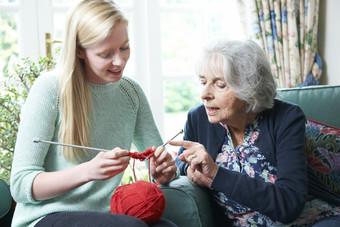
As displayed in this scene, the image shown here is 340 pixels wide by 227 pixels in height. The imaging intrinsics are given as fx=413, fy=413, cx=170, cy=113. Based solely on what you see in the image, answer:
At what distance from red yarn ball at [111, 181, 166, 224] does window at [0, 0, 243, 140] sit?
5.36 ft

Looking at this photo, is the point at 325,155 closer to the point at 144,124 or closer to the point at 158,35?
the point at 144,124

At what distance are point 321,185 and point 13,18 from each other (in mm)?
2181

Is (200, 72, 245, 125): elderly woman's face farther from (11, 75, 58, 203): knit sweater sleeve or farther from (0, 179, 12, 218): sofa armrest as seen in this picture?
(0, 179, 12, 218): sofa armrest

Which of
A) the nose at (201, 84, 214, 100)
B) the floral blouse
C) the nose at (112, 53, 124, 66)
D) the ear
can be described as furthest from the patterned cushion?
the ear

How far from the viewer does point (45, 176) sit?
4.13 feet

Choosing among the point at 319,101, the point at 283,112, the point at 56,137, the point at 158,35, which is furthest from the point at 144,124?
the point at 158,35

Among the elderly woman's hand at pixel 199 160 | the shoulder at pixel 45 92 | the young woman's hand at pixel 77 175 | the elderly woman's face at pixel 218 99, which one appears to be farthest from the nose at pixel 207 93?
the shoulder at pixel 45 92

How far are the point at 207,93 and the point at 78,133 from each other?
478 mm

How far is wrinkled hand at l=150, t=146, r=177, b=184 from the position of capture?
4.71 ft

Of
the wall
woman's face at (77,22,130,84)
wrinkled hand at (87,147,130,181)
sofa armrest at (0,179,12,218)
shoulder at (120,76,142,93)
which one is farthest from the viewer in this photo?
the wall

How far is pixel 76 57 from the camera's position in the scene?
1365mm

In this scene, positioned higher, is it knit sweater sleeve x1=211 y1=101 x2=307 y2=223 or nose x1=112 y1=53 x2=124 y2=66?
nose x1=112 y1=53 x2=124 y2=66

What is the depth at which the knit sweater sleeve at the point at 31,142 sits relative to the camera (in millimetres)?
1268

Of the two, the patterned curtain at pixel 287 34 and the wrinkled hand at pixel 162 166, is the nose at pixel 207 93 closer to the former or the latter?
the wrinkled hand at pixel 162 166
